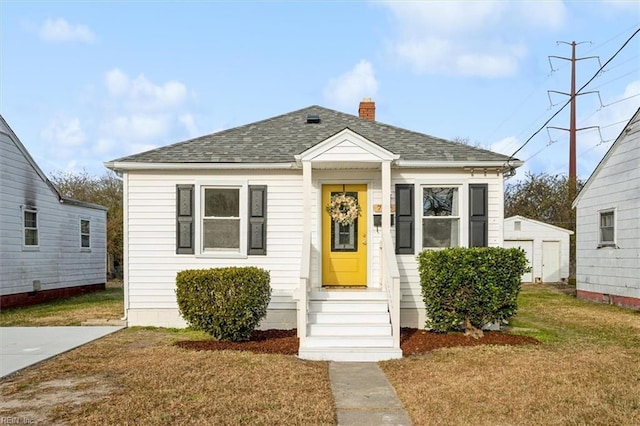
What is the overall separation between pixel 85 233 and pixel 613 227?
1682cm

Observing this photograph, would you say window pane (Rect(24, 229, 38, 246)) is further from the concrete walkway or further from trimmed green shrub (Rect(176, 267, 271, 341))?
the concrete walkway

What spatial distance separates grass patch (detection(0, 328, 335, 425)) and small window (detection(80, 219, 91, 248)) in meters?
11.9

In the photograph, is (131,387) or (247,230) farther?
(247,230)

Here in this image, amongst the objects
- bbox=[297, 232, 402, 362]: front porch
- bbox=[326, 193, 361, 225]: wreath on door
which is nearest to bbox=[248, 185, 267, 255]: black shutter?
bbox=[326, 193, 361, 225]: wreath on door

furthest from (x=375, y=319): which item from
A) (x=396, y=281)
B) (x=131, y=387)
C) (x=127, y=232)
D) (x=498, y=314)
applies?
(x=127, y=232)

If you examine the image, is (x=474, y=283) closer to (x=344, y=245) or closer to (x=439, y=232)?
(x=439, y=232)

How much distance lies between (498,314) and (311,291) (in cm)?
310

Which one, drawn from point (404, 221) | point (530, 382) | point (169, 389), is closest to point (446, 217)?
point (404, 221)

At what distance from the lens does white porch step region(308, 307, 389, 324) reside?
871 centimetres

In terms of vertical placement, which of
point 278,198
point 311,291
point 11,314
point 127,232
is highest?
point 278,198

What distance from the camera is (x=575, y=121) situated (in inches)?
1107

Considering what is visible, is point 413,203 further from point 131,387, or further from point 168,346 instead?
point 131,387

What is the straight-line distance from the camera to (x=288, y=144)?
11.2 m

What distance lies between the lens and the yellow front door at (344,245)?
10.5 metres
